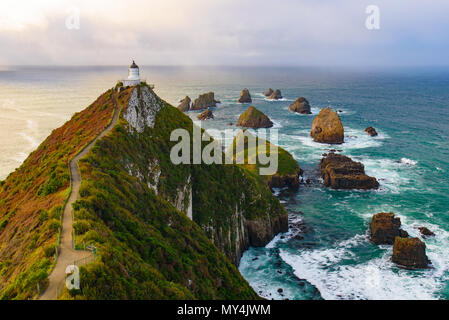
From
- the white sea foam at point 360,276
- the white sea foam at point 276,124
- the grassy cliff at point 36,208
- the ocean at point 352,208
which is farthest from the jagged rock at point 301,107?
the grassy cliff at point 36,208

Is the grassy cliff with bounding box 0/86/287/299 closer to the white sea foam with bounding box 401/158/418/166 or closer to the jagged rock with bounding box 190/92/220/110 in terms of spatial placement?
the white sea foam with bounding box 401/158/418/166

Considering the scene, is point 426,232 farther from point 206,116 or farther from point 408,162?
point 206,116

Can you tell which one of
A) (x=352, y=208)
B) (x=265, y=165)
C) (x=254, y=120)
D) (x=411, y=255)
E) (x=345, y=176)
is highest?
(x=254, y=120)

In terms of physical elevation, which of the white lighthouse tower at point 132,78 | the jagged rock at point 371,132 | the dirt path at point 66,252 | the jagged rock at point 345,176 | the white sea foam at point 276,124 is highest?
the white lighthouse tower at point 132,78

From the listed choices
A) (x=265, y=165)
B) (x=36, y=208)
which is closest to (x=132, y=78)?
(x=36, y=208)

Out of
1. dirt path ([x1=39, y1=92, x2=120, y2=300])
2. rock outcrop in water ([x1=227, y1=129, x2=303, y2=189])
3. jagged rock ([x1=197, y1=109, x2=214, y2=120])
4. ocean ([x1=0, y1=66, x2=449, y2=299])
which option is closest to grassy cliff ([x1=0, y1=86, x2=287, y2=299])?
dirt path ([x1=39, y1=92, x2=120, y2=300])

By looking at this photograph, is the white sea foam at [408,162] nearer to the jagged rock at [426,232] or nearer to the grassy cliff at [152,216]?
the jagged rock at [426,232]
